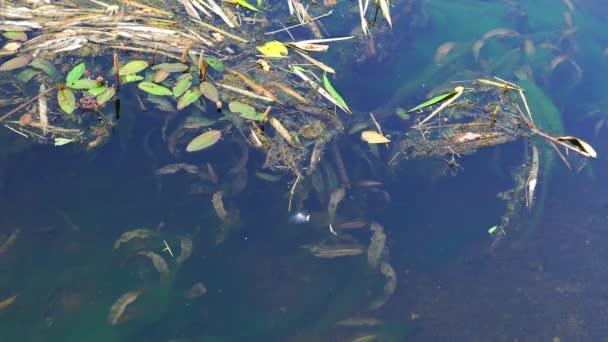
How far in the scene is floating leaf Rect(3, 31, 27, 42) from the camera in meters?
2.41

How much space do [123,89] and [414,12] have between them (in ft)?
7.54

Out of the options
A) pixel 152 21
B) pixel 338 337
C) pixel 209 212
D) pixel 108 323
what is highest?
pixel 152 21

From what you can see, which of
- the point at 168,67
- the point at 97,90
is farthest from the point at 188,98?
the point at 97,90

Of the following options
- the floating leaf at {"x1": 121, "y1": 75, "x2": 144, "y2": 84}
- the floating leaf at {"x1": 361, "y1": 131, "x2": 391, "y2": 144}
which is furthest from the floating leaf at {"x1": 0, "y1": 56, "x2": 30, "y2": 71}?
the floating leaf at {"x1": 361, "y1": 131, "x2": 391, "y2": 144}

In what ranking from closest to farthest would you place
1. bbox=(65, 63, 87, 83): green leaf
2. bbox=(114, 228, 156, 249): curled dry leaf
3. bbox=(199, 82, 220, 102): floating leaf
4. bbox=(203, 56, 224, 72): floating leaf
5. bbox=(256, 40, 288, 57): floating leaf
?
bbox=(114, 228, 156, 249): curled dry leaf
bbox=(65, 63, 87, 83): green leaf
bbox=(199, 82, 220, 102): floating leaf
bbox=(203, 56, 224, 72): floating leaf
bbox=(256, 40, 288, 57): floating leaf

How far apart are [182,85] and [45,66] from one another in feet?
2.34

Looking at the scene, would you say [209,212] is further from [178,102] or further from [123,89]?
[123,89]

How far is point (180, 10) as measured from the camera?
2842 mm

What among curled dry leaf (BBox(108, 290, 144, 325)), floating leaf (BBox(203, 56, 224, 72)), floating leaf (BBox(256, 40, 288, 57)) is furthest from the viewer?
floating leaf (BBox(256, 40, 288, 57))

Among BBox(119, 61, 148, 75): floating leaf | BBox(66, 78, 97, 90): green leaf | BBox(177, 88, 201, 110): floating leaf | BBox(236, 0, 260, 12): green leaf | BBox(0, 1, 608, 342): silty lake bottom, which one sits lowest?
BBox(0, 1, 608, 342): silty lake bottom

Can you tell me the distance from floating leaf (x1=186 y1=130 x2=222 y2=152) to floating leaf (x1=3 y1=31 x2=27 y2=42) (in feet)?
3.71

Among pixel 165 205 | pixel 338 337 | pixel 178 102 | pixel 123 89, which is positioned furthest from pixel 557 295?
pixel 123 89

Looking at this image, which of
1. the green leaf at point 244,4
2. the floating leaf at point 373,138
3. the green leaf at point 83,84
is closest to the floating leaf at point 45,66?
the green leaf at point 83,84

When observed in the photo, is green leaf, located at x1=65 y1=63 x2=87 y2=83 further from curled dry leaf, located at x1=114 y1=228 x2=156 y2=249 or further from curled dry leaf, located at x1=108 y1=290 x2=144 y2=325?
curled dry leaf, located at x1=108 y1=290 x2=144 y2=325
